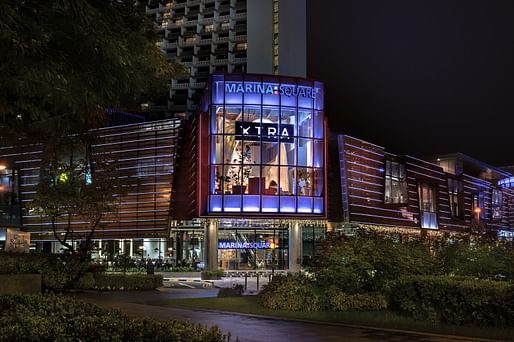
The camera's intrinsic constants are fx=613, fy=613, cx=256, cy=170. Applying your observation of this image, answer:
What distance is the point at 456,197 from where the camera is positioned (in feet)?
286

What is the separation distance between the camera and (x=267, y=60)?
127 meters

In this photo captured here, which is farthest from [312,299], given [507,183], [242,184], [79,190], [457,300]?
[507,183]

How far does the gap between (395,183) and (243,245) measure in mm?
20309

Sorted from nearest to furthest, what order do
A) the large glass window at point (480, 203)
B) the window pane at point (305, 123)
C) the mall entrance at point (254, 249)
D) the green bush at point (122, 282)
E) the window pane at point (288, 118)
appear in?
the green bush at point (122, 282), the window pane at point (288, 118), the window pane at point (305, 123), the mall entrance at point (254, 249), the large glass window at point (480, 203)

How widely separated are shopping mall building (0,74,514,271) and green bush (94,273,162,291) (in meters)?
5.53

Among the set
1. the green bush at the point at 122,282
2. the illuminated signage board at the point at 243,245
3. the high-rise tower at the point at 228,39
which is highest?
the high-rise tower at the point at 228,39

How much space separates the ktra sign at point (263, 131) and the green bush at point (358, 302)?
3069 cm

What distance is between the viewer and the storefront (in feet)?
167

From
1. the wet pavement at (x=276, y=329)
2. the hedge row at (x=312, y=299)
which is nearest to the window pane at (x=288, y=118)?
the hedge row at (x=312, y=299)

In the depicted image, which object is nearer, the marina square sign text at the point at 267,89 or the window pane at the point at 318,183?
the marina square sign text at the point at 267,89

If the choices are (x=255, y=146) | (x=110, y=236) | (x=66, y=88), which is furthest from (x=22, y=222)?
(x=66, y=88)

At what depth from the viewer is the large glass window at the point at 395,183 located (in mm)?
67775

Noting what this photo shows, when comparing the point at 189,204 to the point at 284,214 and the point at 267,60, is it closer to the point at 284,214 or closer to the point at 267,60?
the point at 284,214

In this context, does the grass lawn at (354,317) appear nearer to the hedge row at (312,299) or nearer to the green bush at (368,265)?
the hedge row at (312,299)
